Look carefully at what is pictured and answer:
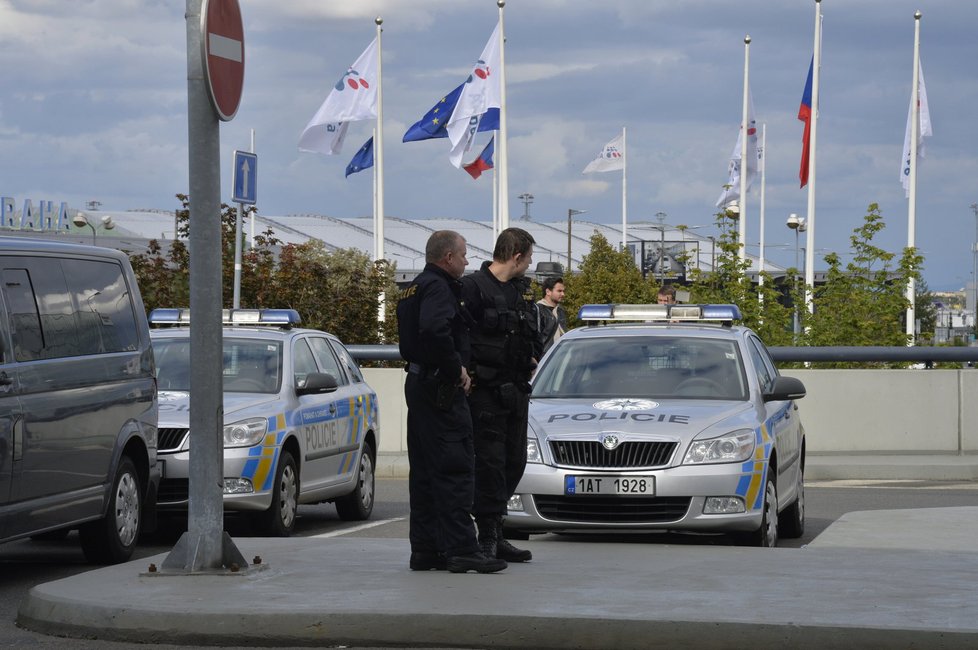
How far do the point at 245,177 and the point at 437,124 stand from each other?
15.2 meters

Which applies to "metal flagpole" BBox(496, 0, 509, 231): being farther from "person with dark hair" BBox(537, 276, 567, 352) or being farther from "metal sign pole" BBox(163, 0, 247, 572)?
"metal sign pole" BBox(163, 0, 247, 572)

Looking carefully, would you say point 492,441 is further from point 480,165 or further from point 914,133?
point 914,133

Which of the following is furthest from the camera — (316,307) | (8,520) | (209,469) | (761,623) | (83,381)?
(316,307)

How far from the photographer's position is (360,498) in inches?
553

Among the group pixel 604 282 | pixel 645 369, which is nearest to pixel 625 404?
pixel 645 369

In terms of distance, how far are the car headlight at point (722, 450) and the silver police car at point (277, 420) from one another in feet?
10.8

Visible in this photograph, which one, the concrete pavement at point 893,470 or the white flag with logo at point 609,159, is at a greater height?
the white flag with logo at point 609,159

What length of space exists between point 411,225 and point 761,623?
111640mm

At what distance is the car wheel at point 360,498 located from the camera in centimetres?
1394

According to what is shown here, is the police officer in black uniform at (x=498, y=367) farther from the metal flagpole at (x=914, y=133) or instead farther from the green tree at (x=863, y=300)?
the metal flagpole at (x=914, y=133)

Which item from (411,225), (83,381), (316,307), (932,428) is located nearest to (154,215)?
(411,225)

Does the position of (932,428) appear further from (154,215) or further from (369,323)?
(154,215)

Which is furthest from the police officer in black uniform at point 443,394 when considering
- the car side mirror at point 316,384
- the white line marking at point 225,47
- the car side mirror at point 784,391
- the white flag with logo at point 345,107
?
the white flag with logo at point 345,107

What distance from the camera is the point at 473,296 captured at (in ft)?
28.5
